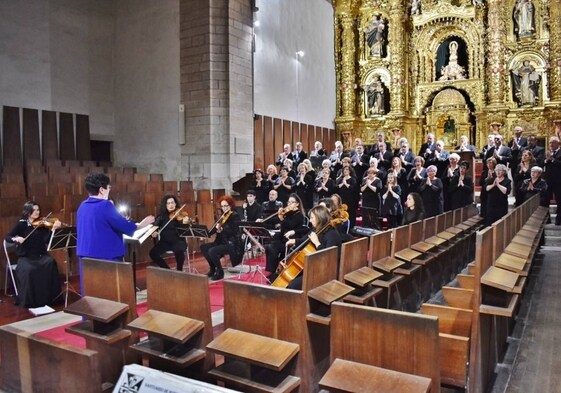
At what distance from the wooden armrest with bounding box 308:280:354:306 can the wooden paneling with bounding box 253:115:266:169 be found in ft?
27.2

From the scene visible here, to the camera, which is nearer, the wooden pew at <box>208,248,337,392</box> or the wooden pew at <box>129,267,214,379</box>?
the wooden pew at <box>208,248,337,392</box>

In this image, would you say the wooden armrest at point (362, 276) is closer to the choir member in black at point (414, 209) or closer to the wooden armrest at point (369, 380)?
the wooden armrest at point (369, 380)

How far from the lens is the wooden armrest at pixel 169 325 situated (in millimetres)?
2441

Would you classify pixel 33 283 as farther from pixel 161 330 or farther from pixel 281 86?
pixel 281 86

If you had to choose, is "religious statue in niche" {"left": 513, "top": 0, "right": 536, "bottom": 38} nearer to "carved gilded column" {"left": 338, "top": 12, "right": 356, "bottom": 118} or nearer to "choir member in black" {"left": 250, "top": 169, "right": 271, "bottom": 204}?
"carved gilded column" {"left": 338, "top": 12, "right": 356, "bottom": 118}

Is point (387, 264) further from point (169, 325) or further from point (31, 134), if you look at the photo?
point (31, 134)

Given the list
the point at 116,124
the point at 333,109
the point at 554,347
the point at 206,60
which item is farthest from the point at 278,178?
the point at 333,109

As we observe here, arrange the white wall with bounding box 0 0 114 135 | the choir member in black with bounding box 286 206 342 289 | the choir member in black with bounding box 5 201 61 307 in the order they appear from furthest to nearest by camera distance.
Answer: the white wall with bounding box 0 0 114 135, the choir member in black with bounding box 5 201 61 307, the choir member in black with bounding box 286 206 342 289

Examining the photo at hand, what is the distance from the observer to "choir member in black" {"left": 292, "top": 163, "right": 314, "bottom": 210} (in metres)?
8.24

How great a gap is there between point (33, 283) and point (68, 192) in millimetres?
2432

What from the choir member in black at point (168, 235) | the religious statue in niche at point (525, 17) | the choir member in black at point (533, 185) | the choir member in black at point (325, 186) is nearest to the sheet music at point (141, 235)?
the choir member in black at point (168, 235)

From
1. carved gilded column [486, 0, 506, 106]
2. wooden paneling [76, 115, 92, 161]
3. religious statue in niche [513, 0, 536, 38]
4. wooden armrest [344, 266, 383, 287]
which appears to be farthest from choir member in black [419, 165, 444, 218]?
religious statue in niche [513, 0, 536, 38]

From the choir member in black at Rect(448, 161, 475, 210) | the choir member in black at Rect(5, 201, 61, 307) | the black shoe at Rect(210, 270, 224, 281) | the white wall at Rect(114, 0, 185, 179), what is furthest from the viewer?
the white wall at Rect(114, 0, 185, 179)

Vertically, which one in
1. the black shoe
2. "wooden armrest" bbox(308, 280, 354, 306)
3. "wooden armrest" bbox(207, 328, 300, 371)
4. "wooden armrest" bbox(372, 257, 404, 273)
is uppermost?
"wooden armrest" bbox(308, 280, 354, 306)
